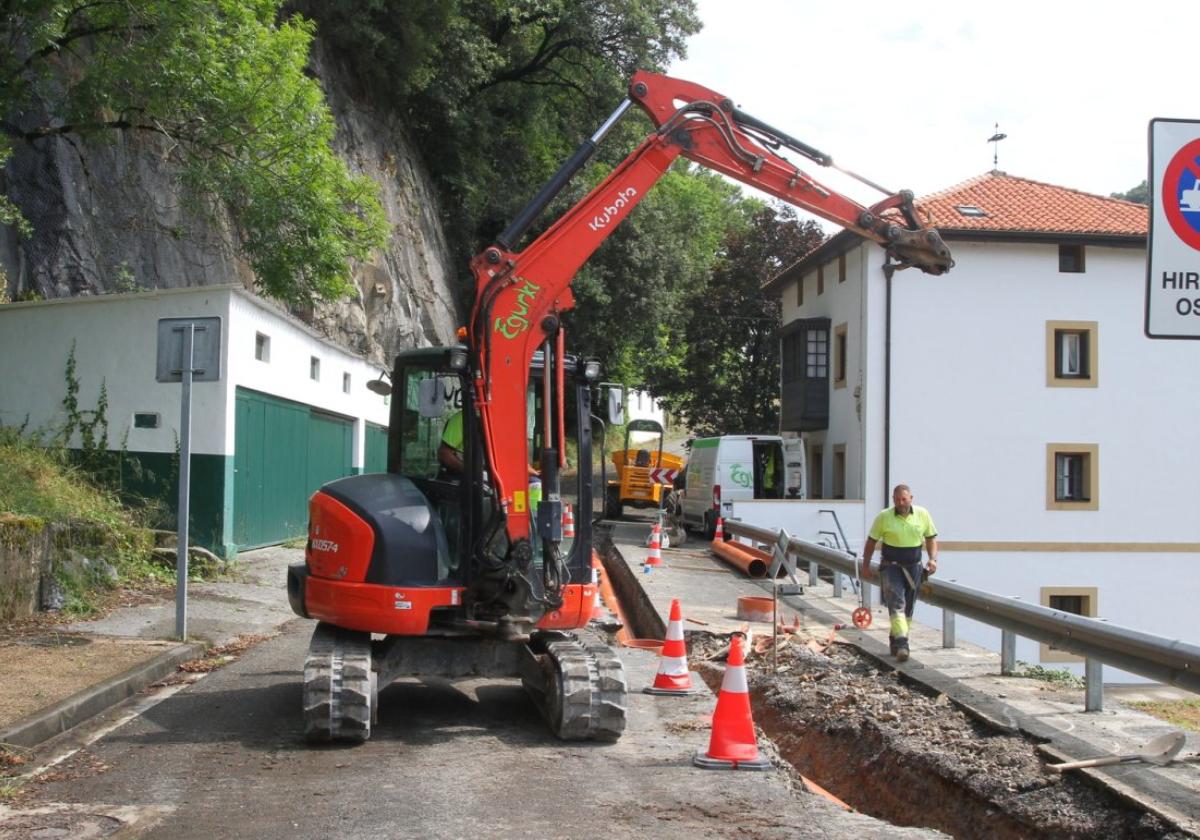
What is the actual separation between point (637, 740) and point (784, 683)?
137 inches

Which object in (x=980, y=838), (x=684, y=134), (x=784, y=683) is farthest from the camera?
(x=784, y=683)

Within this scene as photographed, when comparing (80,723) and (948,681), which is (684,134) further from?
(80,723)

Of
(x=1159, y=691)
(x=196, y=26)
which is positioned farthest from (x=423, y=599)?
(x=1159, y=691)

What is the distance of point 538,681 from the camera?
8547mm

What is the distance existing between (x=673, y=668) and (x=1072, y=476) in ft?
83.8

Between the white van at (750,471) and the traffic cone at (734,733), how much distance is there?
2359 cm

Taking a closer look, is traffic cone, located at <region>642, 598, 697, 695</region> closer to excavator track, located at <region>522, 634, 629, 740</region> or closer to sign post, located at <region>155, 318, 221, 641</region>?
excavator track, located at <region>522, 634, 629, 740</region>

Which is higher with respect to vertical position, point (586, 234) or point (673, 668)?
point (586, 234)

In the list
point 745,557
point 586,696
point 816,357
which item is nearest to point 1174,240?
point 586,696

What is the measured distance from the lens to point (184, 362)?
1158 centimetres

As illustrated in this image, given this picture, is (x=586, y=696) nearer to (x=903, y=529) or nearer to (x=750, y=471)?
(x=903, y=529)

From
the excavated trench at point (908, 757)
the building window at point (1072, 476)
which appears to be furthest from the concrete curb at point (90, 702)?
the building window at point (1072, 476)

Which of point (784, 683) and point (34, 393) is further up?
point (34, 393)

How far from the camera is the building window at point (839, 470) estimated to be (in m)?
33.9
